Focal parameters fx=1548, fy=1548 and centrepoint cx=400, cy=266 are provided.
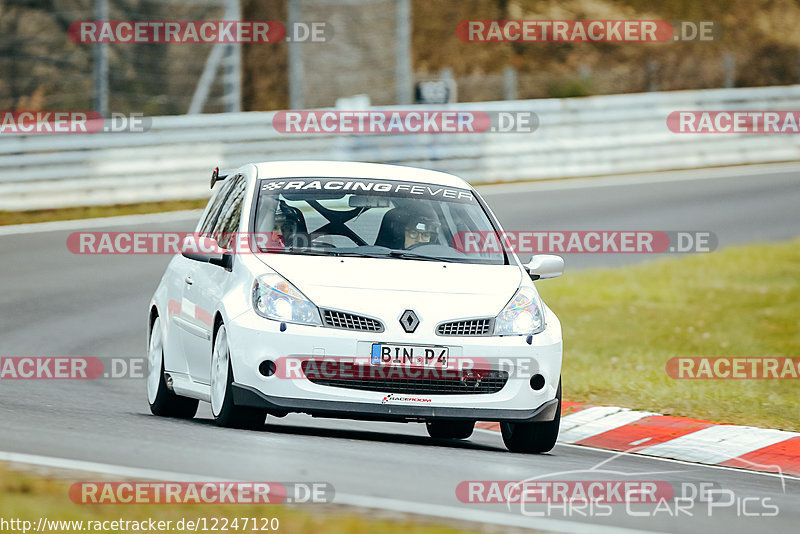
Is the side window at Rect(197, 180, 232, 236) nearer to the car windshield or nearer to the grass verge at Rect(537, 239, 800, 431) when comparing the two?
the car windshield

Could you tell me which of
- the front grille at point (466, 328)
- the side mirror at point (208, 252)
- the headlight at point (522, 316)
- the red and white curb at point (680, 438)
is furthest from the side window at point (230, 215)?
the red and white curb at point (680, 438)

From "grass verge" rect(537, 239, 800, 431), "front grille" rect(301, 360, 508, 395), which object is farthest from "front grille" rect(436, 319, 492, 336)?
"grass verge" rect(537, 239, 800, 431)

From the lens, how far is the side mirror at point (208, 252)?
30.3 ft

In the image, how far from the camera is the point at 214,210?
10.7m

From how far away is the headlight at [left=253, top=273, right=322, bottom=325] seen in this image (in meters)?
8.65

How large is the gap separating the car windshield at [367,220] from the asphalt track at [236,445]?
116 cm

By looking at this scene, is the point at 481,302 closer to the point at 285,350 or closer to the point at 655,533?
the point at 285,350

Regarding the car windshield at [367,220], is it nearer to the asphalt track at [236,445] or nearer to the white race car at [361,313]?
the white race car at [361,313]

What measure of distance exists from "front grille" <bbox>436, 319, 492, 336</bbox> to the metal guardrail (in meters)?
14.9

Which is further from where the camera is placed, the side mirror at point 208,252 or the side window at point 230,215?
the side window at point 230,215

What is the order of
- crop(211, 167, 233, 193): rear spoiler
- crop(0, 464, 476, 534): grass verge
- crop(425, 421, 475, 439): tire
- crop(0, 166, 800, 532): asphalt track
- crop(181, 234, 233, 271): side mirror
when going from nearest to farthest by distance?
crop(0, 464, 476, 534): grass verge
crop(0, 166, 800, 532): asphalt track
crop(181, 234, 233, 271): side mirror
crop(425, 421, 475, 439): tire
crop(211, 167, 233, 193): rear spoiler

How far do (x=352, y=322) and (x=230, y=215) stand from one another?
69.9 inches

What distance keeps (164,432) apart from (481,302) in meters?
1.94

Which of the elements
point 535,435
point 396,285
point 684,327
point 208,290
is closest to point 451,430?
point 535,435
